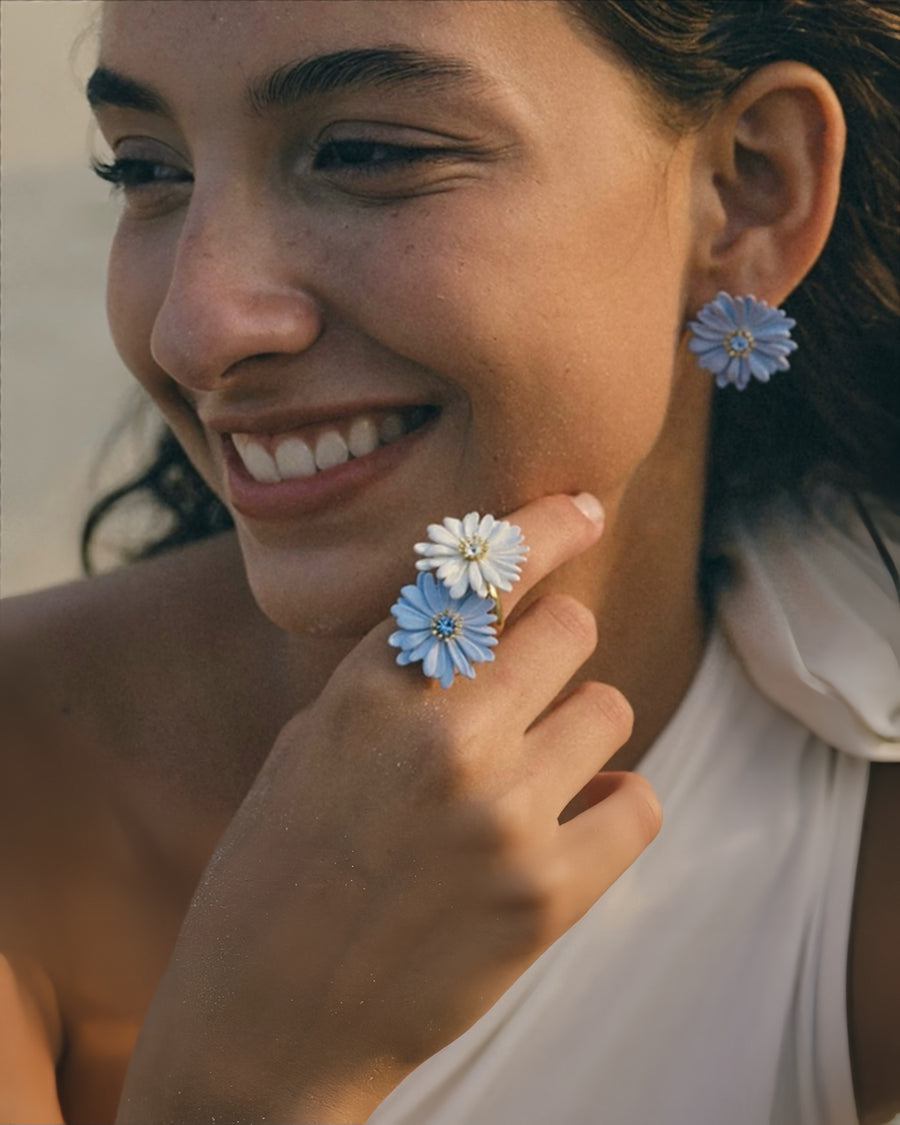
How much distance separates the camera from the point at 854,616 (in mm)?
2404

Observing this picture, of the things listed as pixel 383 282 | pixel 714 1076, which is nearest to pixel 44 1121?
pixel 714 1076

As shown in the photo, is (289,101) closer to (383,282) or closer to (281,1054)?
(383,282)

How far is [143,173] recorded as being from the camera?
2.07 m

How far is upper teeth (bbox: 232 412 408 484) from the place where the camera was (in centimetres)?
194

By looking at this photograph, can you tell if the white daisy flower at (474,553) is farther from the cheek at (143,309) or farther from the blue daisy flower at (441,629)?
the cheek at (143,309)

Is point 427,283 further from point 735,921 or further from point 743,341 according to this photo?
point 735,921

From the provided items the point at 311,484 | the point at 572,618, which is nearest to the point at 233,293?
the point at 311,484

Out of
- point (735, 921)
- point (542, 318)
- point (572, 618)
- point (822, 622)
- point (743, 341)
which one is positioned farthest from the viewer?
point (822, 622)

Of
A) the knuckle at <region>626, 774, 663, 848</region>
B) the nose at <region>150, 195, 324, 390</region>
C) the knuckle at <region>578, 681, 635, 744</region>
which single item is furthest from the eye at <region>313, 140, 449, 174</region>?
the knuckle at <region>626, 774, 663, 848</region>

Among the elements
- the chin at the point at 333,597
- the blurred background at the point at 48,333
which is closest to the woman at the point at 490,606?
the chin at the point at 333,597

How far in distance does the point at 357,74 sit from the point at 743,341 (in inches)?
28.7

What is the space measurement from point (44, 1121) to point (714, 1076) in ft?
3.44

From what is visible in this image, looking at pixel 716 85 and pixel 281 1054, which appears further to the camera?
pixel 716 85

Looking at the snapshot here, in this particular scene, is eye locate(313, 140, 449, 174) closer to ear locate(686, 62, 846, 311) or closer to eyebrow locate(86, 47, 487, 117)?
eyebrow locate(86, 47, 487, 117)
